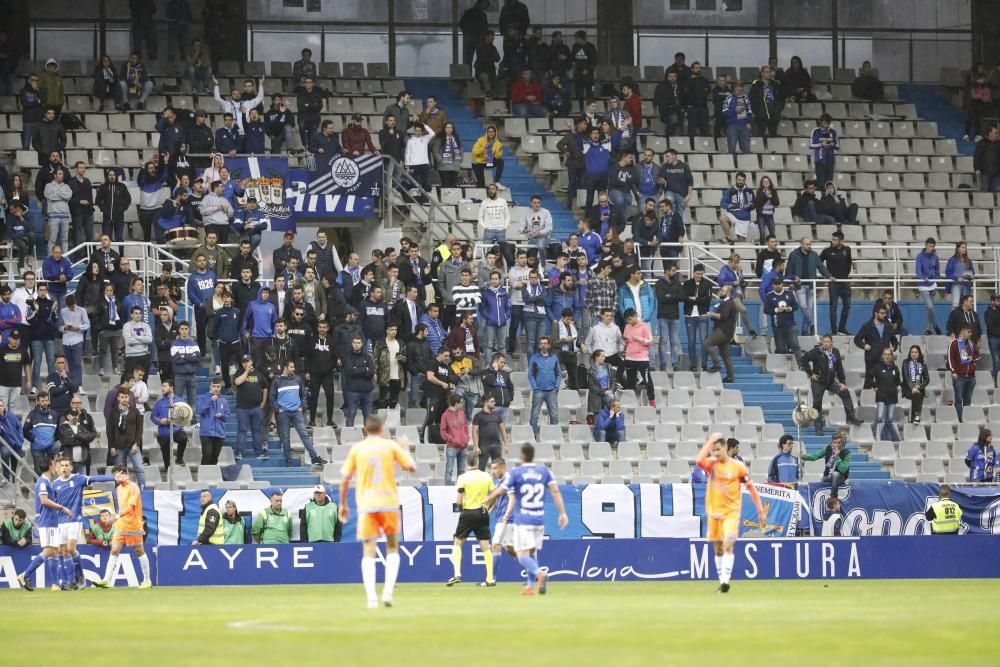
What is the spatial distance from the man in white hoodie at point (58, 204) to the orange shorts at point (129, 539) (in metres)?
8.54

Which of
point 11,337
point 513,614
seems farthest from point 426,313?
point 513,614

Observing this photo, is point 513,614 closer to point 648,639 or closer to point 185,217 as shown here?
point 648,639

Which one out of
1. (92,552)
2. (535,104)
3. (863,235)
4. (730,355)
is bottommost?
(92,552)

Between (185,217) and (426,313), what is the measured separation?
5.37m

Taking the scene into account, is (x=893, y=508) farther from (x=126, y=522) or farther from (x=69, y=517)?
(x=69, y=517)

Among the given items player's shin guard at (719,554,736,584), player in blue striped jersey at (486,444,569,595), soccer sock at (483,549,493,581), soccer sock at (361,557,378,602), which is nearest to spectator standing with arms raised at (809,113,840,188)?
soccer sock at (483,549,493,581)

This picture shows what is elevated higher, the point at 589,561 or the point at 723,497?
the point at 723,497

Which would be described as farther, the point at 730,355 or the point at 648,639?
the point at 730,355

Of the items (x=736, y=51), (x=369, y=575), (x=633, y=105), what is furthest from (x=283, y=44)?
(x=369, y=575)

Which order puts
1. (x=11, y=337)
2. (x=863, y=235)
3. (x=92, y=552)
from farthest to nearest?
(x=863, y=235)
(x=11, y=337)
(x=92, y=552)

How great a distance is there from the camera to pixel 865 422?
34.0 metres

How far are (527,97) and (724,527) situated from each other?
19.6 meters

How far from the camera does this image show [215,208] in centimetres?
3309

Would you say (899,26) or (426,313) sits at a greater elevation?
(899,26)
